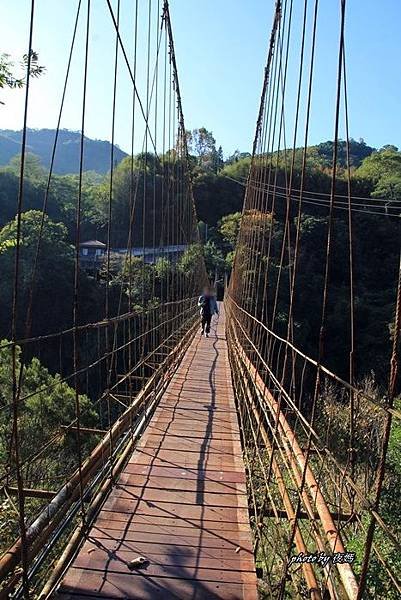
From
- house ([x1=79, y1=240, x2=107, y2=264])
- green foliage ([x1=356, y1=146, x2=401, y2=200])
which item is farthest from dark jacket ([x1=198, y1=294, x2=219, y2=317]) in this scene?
house ([x1=79, y1=240, x2=107, y2=264])

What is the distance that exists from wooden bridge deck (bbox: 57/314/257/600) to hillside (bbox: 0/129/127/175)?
76143 millimetres

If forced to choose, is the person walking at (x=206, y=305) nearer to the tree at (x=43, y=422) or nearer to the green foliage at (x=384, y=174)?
the tree at (x=43, y=422)

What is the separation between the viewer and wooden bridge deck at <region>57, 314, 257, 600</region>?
168 centimetres

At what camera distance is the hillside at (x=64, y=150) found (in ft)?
269

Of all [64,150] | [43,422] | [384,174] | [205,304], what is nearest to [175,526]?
[205,304]

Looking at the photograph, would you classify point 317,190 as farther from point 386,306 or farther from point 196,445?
point 196,445

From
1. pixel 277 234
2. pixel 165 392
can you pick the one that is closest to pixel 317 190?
pixel 277 234

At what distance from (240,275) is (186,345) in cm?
295

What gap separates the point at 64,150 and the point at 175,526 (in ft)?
308

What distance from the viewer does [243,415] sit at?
13.2 ft

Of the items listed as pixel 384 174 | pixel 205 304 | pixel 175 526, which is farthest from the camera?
pixel 384 174

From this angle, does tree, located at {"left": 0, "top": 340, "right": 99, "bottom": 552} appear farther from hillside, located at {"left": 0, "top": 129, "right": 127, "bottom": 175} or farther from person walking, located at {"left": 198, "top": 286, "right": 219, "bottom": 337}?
hillside, located at {"left": 0, "top": 129, "right": 127, "bottom": 175}

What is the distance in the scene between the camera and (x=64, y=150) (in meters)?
90.6

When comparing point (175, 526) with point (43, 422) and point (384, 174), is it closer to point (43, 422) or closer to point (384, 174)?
point (43, 422)
